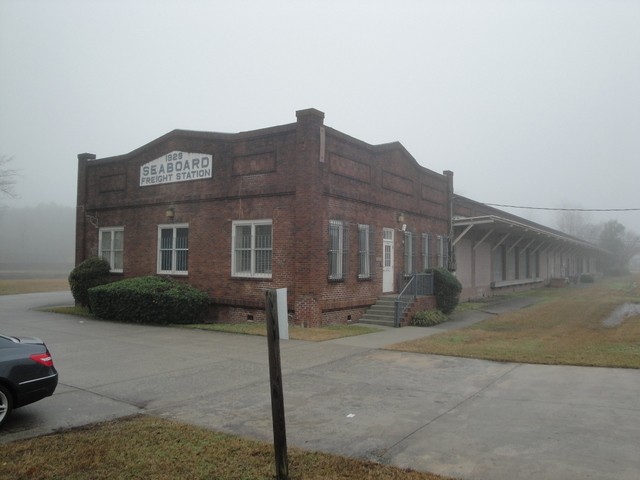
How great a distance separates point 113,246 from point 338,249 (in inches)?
417

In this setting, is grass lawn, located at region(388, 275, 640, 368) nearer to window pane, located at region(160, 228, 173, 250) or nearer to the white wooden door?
the white wooden door

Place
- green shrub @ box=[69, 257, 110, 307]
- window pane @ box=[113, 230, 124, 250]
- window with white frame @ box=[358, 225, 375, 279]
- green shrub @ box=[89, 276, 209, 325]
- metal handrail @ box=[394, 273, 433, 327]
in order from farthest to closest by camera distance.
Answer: window pane @ box=[113, 230, 124, 250] → green shrub @ box=[69, 257, 110, 307] → window with white frame @ box=[358, 225, 375, 279] → metal handrail @ box=[394, 273, 433, 327] → green shrub @ box=[89, 276, 209, 325]

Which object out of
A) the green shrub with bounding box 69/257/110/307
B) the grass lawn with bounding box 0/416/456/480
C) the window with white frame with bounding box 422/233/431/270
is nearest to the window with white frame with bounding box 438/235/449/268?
the window with white frame with bounding box 422/233/431/270

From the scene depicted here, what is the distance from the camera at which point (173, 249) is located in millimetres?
19297

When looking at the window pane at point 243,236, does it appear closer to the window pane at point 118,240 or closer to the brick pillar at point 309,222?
the brick pillar at point 309,222

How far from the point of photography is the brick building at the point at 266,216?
15797 millimetres

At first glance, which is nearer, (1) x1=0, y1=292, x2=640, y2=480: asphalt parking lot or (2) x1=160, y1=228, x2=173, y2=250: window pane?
(1) x1=0, y1=292, x2=640, y2=480: asphalt parking lot

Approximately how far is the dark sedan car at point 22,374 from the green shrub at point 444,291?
49.5 feet

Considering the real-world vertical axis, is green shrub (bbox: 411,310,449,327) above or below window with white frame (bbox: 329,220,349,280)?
below

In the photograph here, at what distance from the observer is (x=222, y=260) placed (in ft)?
57.8

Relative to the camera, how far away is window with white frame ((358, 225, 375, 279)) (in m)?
17.8

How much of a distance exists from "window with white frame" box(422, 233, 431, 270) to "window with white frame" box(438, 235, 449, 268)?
1.29 m

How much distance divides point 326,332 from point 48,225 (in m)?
149

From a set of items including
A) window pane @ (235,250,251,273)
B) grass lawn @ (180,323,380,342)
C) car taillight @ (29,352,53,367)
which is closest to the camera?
car taillight @ (29,352,53,367)
